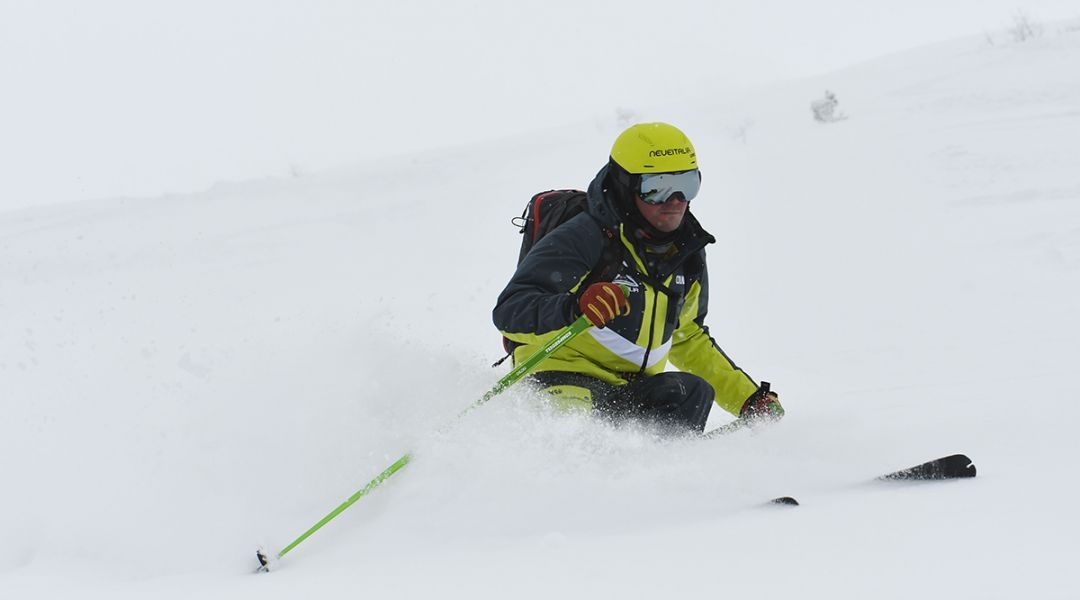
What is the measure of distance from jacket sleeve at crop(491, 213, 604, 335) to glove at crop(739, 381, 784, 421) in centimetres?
121

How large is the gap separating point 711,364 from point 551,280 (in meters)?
1.28

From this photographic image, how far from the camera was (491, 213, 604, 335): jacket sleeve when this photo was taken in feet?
13.1

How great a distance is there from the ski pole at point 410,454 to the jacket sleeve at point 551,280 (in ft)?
0.28

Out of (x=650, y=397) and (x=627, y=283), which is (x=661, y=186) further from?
(x=650, y=397)

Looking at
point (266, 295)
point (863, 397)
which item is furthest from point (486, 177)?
point (863, 397)

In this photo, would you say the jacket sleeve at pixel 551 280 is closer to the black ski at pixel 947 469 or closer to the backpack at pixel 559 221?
the backpack at pixel 559 221

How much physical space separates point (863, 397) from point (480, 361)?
2247 millimetres

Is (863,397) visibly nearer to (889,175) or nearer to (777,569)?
(777,569)

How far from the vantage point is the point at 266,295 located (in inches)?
387

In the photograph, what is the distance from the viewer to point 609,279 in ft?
14.1

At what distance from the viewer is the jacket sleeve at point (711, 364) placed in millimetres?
4996

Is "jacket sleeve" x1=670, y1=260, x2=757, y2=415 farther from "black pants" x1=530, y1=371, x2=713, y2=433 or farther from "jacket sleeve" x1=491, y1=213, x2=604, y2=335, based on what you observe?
"jacket sleeve" x1=491, y1=213, x2=604, y2=335

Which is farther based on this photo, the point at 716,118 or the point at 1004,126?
the point at 716,118

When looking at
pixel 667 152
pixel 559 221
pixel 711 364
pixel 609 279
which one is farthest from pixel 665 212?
pixel 711 364
